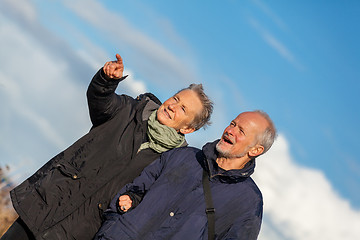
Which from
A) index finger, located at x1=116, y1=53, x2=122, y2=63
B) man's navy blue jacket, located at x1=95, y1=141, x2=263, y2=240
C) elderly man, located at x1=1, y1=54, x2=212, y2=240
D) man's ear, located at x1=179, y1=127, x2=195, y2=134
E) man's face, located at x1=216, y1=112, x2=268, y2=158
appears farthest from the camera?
man's ear, located at x1=179, y1=127, x2=195, y2=134

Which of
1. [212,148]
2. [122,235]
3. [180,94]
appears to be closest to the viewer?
[122,235]

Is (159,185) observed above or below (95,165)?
below

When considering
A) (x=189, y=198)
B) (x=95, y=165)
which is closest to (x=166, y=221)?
(x=189, y=198)

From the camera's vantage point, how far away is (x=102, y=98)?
5.15 metres

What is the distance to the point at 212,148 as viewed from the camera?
199 inches

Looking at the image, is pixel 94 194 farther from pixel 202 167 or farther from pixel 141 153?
pixel 202 167

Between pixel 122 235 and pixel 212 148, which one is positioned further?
pixel 212 148

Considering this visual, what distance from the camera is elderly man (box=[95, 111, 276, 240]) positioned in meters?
4.77

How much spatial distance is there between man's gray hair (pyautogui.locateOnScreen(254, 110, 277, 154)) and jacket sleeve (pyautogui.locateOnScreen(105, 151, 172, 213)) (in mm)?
870

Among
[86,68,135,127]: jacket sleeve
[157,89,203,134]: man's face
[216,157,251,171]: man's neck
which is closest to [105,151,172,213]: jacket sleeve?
[157,89,203,134]: man's face

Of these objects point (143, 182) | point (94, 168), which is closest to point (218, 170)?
point (143, 182)

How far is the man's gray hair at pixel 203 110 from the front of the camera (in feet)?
18.1

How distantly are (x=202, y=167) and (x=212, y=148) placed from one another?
0.19 m

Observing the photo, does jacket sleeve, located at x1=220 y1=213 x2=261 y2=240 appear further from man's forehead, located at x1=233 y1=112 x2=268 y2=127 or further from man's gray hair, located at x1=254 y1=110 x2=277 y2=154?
man's forehead, located at x1=233 y1=112 x2=268 y2=127
